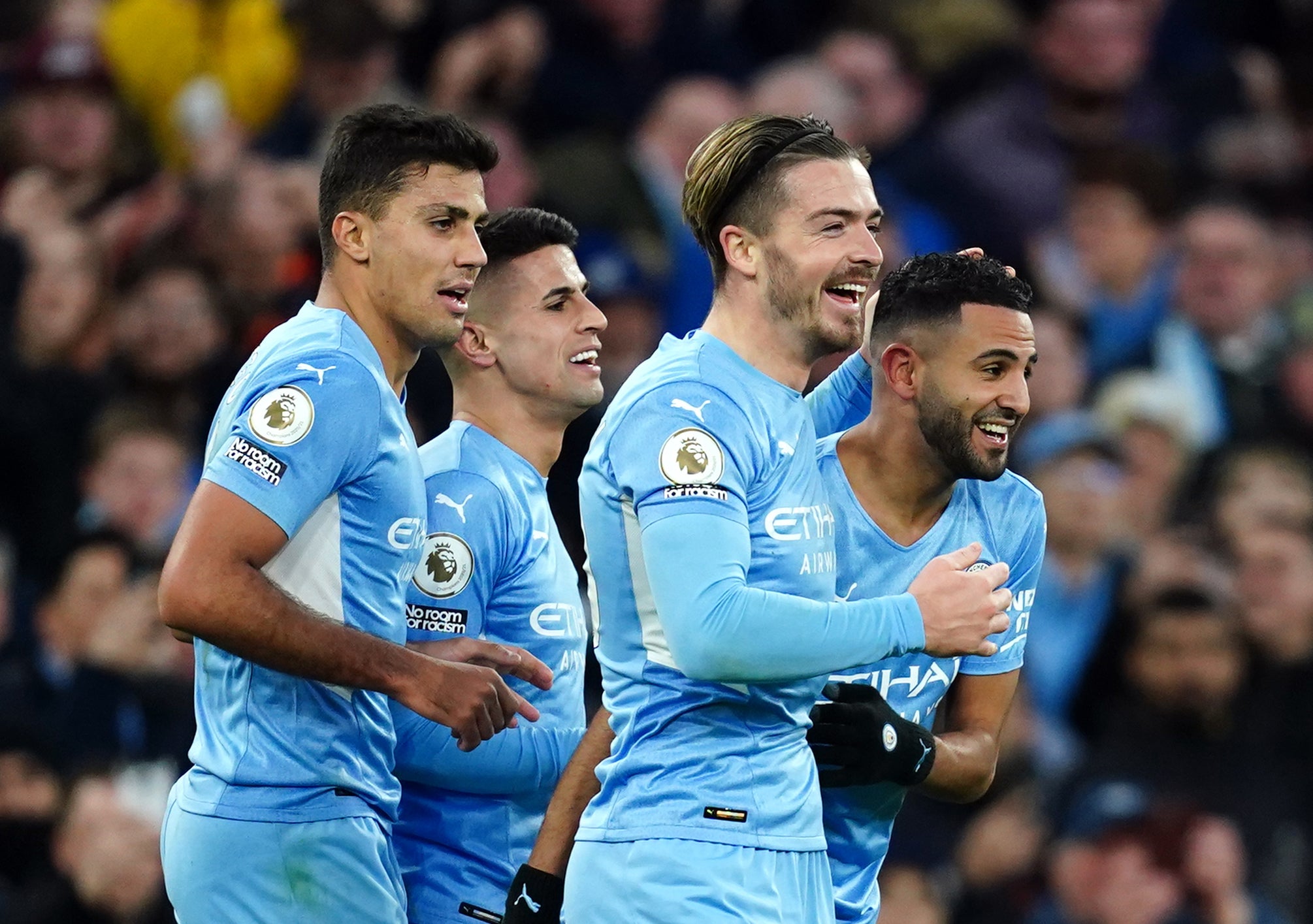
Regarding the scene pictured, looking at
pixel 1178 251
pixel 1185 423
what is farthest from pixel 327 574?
pixel 1178 251

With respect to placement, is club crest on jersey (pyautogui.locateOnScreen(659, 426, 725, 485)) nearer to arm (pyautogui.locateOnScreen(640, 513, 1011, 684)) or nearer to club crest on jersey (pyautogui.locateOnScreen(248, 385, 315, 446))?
arm (pyautogui.locateOnScreen(640, 513, 1011, 684))

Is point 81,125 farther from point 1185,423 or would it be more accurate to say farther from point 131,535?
point 1185,423

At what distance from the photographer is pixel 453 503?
459 cm

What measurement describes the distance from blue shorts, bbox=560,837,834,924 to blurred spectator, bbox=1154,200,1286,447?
6.09m

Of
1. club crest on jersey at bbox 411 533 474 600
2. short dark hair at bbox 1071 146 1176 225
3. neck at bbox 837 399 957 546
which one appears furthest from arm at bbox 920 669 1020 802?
short dark hair at bbox 1071 146 1176 225

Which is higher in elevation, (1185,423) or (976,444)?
(1185,423)

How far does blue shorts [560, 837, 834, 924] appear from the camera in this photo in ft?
11.7

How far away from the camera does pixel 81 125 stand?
8625 mm

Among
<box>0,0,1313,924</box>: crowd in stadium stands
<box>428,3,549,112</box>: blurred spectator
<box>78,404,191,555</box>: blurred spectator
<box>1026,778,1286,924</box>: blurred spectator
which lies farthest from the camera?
<box>428,3,549,112</box>: blurred spectator

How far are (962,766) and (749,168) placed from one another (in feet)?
4.88

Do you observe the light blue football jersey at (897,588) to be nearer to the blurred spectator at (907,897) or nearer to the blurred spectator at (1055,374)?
the blurred spectator at (907,897)

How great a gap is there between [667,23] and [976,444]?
5.95 meters

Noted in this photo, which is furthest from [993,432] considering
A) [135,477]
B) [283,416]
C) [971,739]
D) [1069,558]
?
[135,477]

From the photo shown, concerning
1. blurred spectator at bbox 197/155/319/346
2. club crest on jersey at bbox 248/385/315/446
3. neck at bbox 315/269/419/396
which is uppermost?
blurred spectator at bbox 197/155/319/346
